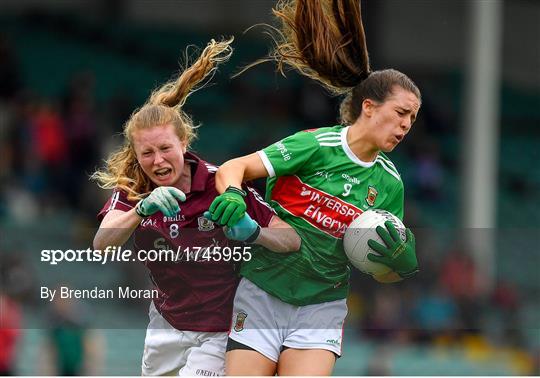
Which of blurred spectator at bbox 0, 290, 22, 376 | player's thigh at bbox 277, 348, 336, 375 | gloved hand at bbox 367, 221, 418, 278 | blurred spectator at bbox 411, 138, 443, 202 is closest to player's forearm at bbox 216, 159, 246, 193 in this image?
gloved hand at bbox 367, 221, 418, 278

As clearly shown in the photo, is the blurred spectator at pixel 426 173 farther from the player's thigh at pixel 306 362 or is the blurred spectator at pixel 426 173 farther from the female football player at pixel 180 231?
the player's thigh at pixel 306 362

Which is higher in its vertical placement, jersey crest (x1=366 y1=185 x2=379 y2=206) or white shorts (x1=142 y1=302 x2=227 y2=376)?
jersey crest (x1=366 y1=185 x2=379 y2=206)

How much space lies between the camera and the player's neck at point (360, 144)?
492 cm

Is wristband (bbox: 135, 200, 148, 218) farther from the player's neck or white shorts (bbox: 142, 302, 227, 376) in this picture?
the player's neck

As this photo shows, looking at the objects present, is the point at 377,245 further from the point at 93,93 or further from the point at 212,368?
the point at 93,93

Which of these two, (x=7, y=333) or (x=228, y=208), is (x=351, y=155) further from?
(x=7, y=333)

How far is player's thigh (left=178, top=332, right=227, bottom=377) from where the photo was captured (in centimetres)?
497

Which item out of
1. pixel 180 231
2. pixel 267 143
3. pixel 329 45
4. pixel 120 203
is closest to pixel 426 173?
pixel 267 143

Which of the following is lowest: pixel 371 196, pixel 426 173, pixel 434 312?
pixel 371 196

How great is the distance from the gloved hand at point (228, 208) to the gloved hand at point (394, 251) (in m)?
0.52

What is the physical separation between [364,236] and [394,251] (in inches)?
5.6

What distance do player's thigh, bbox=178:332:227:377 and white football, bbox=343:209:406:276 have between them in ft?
1.88

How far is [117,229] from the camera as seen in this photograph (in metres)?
4.79

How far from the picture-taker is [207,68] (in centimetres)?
514
